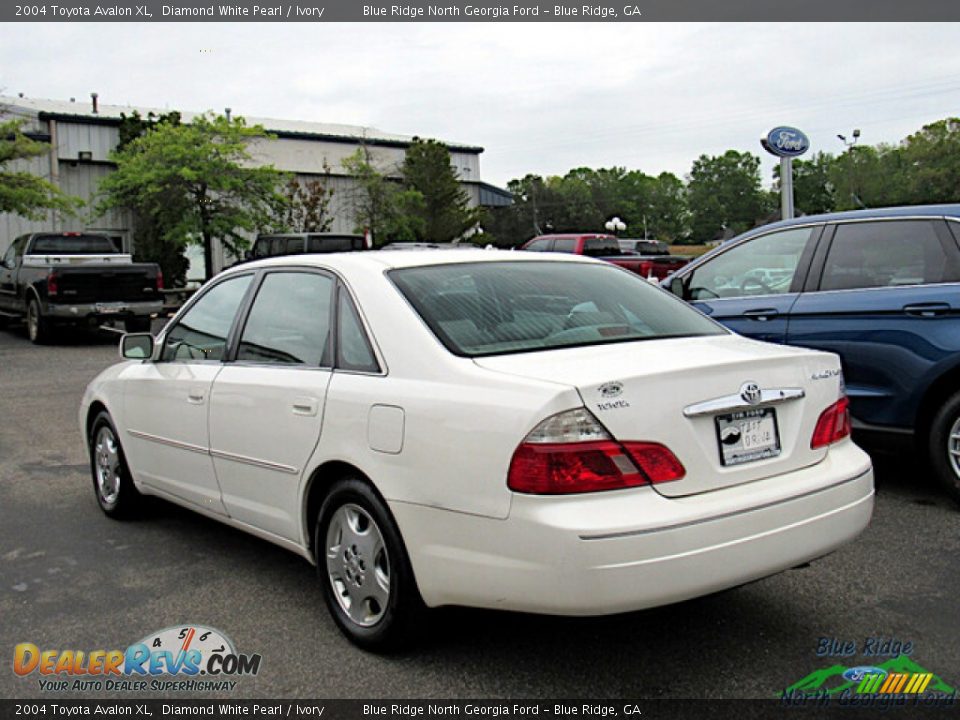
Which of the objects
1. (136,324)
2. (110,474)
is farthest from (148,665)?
(136,324)

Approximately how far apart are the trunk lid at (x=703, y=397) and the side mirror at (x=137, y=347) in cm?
271

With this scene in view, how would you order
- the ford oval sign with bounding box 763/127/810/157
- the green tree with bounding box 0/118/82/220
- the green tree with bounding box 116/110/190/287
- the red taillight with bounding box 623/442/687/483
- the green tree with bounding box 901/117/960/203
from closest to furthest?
the red taillight with bounding box 623/442/687/483 < the ford oval sign with bounding box 763/127/810/157 < the green tree with bounding box 0/118/82/220 < the green tree with bounding box 116/110/190/287 < the green tree with bounding box 901/117/960/203

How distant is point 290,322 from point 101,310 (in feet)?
44.9

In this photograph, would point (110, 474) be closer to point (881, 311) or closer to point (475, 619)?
point (475, 619)

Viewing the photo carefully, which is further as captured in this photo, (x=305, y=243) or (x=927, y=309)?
(x=305, y=243)

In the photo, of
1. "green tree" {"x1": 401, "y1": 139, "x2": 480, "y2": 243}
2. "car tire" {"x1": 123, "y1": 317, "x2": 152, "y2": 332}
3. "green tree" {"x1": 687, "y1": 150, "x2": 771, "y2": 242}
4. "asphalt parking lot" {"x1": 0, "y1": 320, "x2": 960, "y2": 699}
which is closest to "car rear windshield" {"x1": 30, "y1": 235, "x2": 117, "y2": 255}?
"car tire" {"x1": 123, "y1": 317, "x2": 152, "y2": 332}

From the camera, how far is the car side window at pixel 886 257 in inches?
228

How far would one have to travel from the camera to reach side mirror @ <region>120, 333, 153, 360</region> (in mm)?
5426

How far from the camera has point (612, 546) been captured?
2.99m

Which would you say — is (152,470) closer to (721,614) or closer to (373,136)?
(721,614)

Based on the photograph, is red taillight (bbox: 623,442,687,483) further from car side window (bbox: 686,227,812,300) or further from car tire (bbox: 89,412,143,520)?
car side window (bbox: 686,227,812,300)

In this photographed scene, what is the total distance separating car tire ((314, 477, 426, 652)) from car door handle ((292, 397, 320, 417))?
338mm

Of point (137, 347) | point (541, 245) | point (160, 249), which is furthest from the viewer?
point (160, 249)

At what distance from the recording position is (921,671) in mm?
3422
